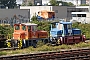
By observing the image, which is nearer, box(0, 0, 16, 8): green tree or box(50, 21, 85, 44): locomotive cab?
box(50, 21, 85, 44): locomotive cab

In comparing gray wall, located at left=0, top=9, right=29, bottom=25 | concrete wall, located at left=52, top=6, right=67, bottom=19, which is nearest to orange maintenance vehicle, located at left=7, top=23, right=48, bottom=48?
gray wall, located at left=0, top=9, right=29, bottom=25

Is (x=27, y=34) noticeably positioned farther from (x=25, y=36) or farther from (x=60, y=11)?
(x=60, y=11)

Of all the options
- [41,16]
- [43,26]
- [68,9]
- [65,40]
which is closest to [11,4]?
[68,9]

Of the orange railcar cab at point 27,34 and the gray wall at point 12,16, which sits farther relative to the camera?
the gray wall at point 12,16

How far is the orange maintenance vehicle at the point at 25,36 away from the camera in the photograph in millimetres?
20531

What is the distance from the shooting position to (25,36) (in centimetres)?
2086

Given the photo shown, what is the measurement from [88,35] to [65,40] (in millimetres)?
7780

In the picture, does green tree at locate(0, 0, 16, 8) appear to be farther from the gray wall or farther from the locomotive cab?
the locomotive cab

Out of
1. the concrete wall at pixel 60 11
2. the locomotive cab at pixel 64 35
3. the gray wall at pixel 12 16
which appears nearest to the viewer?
the locomotive cab at pixel 64 35

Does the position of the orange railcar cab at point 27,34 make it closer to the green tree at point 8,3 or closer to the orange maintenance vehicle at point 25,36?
the orange maintenance vehicle at point 25,36

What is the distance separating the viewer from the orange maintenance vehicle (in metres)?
20.5

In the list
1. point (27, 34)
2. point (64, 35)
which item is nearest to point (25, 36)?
point (27, 34)

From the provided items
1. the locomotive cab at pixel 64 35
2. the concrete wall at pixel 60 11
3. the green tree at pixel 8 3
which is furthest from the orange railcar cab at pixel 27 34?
the green tree at pixel 8 3

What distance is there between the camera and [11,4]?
279 feet
